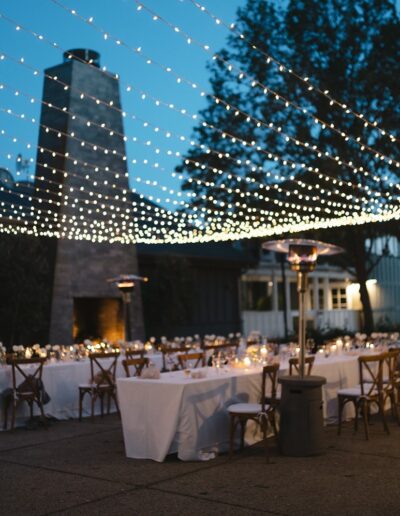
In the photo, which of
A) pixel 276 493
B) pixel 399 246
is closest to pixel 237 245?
pixel 399 246

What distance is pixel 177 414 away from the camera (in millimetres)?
7484

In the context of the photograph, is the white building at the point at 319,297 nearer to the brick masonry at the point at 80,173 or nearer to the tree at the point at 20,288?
the brick masonry at the point at 80,173

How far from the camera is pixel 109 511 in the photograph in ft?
18.3

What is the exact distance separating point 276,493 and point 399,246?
101 feet

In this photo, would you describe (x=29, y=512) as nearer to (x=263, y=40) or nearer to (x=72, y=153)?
(x=72, y=153)

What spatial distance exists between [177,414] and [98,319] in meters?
Result: 12.8

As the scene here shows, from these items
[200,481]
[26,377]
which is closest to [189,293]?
[26,377]

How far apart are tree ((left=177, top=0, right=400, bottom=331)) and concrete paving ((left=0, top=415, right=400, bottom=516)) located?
11.1m

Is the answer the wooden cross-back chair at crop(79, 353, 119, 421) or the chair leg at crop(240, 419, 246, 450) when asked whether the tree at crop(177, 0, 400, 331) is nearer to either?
the wooden cross-back chair at crop(79, 353, 119, 421)

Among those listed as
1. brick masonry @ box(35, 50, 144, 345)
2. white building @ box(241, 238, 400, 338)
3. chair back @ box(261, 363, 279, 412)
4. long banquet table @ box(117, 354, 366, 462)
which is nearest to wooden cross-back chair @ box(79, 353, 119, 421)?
long banquet table @ box(117, 354, 366, 462)

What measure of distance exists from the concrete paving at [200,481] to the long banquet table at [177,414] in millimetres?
179

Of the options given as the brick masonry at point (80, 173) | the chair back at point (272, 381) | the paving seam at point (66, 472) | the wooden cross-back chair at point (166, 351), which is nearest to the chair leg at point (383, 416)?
the chair back at point (272, 381)

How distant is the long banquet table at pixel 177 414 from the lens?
7496 millimetres

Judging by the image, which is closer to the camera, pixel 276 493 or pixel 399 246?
pixel 276 493
